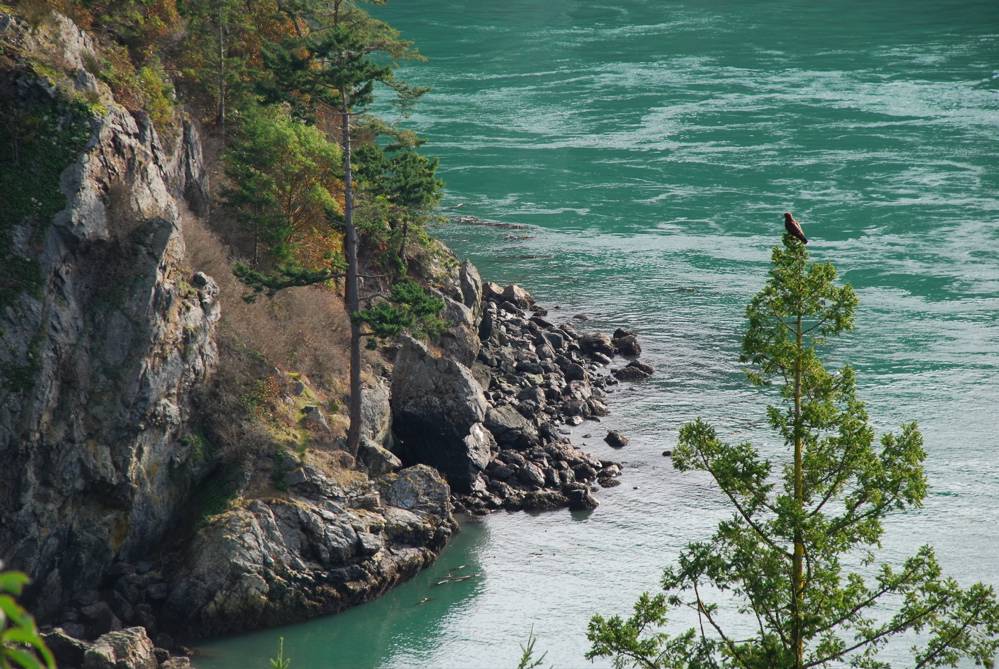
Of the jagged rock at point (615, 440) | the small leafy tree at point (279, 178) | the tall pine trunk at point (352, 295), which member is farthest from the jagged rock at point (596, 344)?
the tall pine trunk at point (352, 295)

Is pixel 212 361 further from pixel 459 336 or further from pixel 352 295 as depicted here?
pixel 459 336

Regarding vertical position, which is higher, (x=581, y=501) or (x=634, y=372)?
(x=634, y=372)

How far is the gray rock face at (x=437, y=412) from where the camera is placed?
4075cm

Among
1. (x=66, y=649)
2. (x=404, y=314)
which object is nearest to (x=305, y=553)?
(x=66, y=649)

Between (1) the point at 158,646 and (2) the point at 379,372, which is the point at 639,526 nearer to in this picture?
(2) the point at 379,372

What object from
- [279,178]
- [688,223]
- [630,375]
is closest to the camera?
[279,178]

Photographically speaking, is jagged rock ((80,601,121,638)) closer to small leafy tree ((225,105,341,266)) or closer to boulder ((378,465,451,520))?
boulder ((378,465,451,520))

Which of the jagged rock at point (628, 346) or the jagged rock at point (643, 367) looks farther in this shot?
the jagged rock at point (628, 346)

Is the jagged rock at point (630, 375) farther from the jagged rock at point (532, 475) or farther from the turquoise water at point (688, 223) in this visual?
the jagged rock at point (532, 475)

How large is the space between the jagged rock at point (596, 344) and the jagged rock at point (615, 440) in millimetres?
8418

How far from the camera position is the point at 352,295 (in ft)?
123

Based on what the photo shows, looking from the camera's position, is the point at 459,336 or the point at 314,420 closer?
the point at 314,420

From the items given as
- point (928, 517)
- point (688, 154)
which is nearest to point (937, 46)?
point (688, 154)

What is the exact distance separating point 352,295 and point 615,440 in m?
12.8
